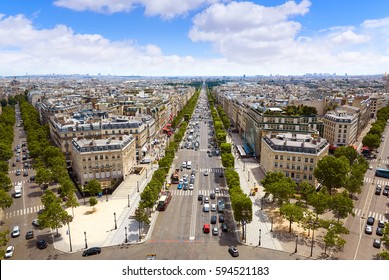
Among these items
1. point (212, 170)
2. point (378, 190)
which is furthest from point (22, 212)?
point (378, 190)

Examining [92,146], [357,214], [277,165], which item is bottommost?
[357,214]

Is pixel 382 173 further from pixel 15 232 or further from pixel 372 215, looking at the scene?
pixel 15 232

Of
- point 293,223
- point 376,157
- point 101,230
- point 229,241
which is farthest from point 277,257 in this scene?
point 376,157

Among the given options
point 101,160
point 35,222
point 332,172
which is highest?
point 101,160

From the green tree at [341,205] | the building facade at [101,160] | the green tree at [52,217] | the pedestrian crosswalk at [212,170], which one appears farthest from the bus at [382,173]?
the green tree at [52,217]

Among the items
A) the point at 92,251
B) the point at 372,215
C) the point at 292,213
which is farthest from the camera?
the point at 372,215

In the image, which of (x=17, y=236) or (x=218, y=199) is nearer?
(x=17, y=236)

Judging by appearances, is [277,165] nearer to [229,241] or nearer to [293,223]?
[293,223]

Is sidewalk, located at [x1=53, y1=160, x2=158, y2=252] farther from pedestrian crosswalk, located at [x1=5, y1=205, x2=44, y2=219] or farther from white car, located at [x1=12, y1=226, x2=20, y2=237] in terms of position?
pedestrian crosswalk, located at [x1=5, y1=205, x2=44, y2=219]

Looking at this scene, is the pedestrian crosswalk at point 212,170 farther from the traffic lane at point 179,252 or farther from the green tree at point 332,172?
the traffic lane at point 179,252
